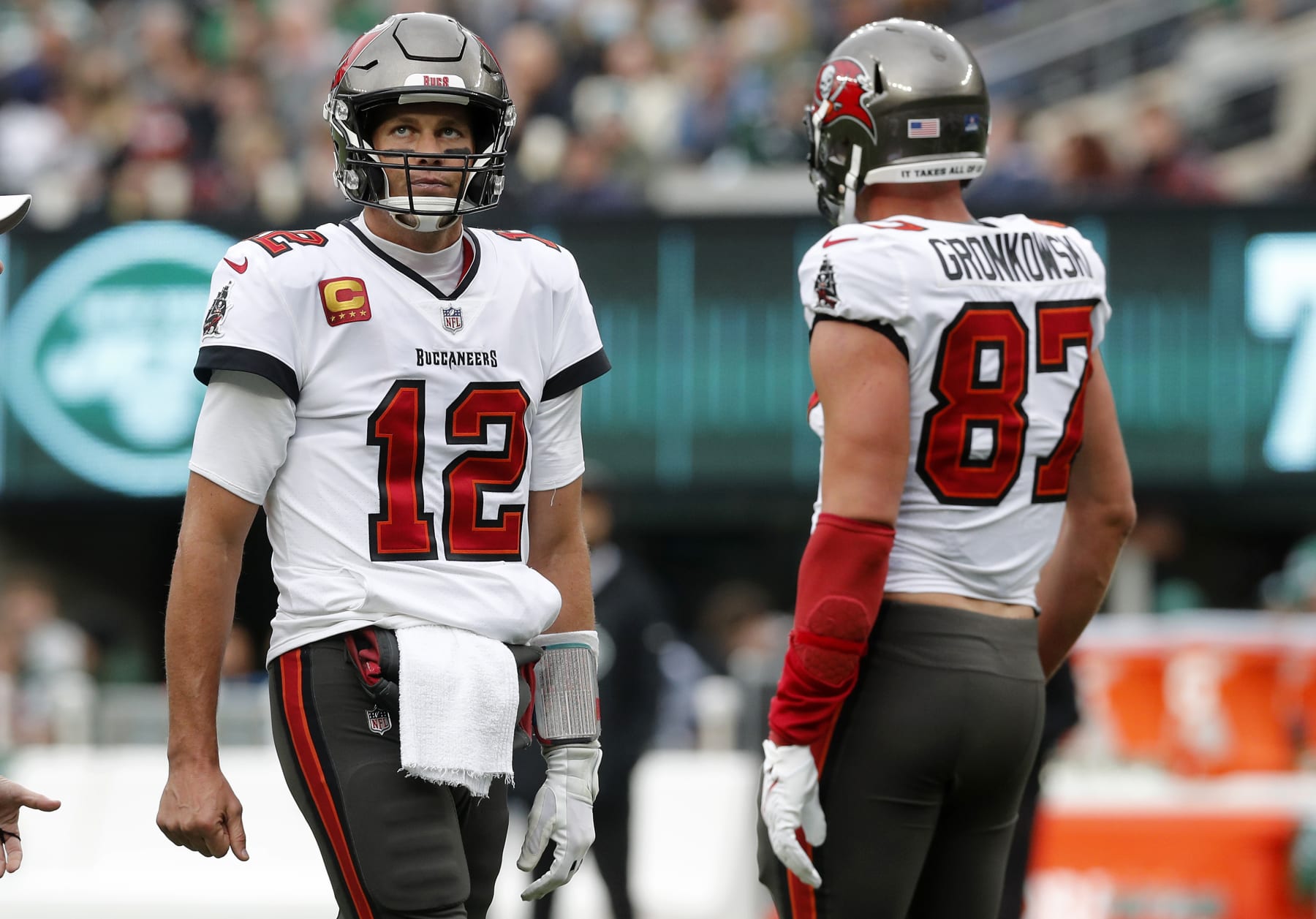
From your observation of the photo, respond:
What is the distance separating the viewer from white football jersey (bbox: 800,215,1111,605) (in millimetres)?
3234

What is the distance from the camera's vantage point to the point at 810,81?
1193cm

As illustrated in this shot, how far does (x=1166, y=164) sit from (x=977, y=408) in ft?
26.8

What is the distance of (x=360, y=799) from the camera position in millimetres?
2936

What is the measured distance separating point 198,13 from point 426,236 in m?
11.9

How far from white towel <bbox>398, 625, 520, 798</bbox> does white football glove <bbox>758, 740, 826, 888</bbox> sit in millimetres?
503

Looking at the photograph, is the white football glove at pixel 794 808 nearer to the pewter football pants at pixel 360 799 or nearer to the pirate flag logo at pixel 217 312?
the pewter football pants at pixel 360 799

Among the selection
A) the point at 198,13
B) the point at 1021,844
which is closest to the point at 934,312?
the point at 1021,844

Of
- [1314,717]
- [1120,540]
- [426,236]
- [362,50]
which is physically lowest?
[1314,717]

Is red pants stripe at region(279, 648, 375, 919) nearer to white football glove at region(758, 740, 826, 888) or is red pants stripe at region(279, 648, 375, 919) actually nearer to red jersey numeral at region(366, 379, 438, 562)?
red jersey numeral at region(366, 379, 438, 562)

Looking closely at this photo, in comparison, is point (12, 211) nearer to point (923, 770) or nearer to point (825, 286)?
point (825, 286)

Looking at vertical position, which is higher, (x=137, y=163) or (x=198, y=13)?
(x=198, y=13)

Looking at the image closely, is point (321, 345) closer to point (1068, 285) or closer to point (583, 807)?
point (583, 807)

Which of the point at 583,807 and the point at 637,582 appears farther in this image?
the point at 637,582

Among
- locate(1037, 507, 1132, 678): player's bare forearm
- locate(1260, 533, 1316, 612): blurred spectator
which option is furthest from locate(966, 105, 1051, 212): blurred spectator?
locate(1037, 507, 1132, 678): player's bare forearm
